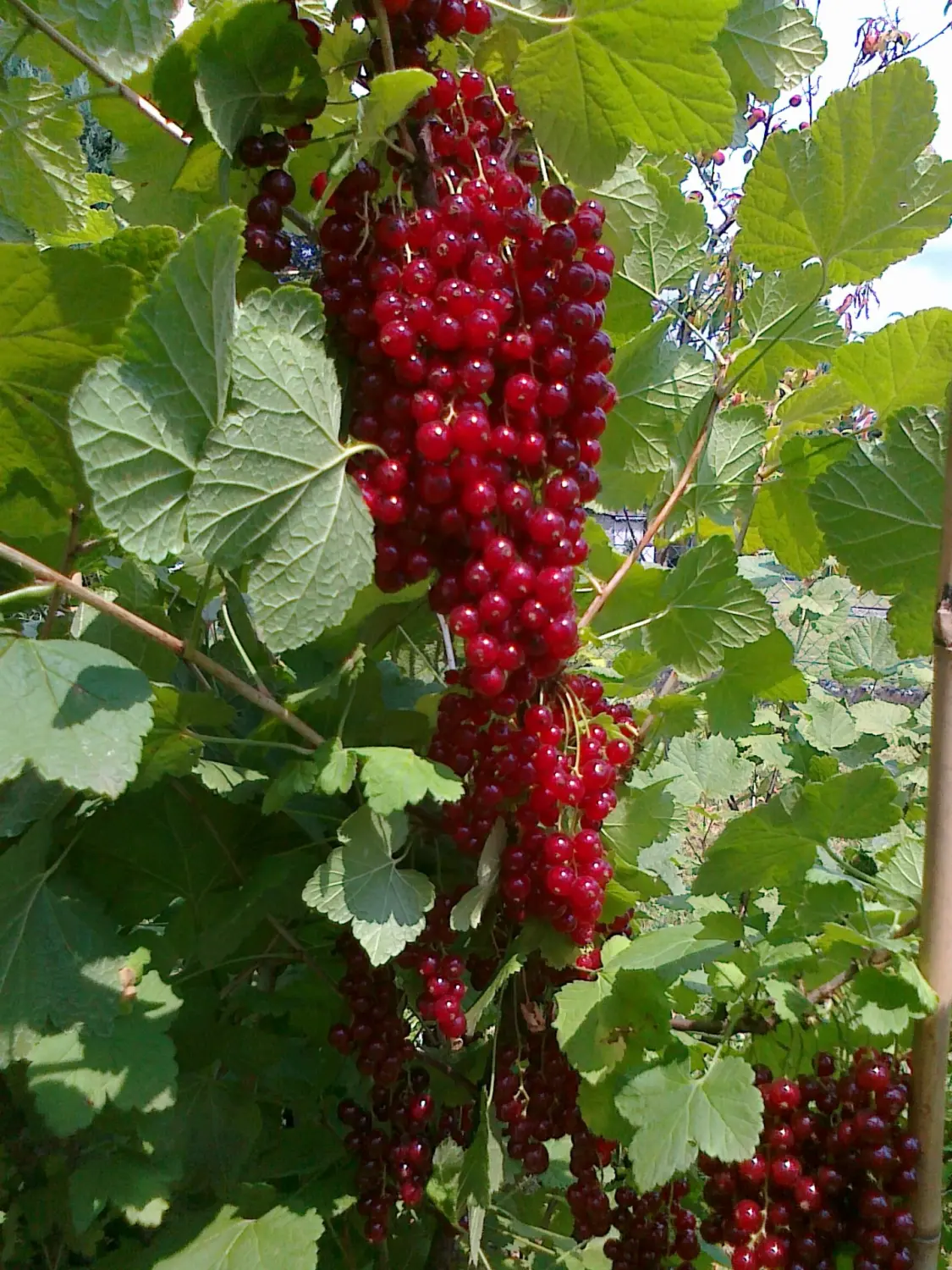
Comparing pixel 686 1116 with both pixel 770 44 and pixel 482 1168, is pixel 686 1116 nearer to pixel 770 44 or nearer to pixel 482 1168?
pixel 482 1168

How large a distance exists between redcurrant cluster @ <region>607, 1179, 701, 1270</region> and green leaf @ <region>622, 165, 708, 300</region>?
0.65 meters

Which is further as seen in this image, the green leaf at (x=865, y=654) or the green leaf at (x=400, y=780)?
the green leaf at (x=865, y=654)

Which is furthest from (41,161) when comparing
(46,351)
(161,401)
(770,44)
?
(770,44)

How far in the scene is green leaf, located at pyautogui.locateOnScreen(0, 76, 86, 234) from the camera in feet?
2.49

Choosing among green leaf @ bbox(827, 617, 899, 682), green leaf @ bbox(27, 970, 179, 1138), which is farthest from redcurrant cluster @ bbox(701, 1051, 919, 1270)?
green leaf @ bbox(827, 617, 899, 682)

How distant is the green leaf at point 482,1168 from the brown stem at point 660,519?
344 mm

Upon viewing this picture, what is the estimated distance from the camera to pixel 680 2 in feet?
1.59

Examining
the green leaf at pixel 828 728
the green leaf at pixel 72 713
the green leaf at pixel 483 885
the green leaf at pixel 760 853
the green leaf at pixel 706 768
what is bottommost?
the green leaf at pixel 706 768

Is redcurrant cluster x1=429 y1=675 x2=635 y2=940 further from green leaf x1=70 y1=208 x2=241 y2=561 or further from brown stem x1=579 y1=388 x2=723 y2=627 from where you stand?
green leaf x1=70 y1=208 x2=241 y2=561

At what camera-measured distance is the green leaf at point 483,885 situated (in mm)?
557

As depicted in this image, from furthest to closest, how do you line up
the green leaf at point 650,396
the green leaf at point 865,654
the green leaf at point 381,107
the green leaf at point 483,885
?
1. the green leaf at point 865,654
2. the green leaf at point 650,396
3. the green leaf at point 483,885
4. the green leaf at point 381,107

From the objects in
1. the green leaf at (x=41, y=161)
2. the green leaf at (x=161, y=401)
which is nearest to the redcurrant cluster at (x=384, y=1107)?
the green leaf at (x=161, y=401)

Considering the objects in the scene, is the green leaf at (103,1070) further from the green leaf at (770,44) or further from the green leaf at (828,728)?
the green leaf at (828,728)

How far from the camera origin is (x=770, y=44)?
68cm
